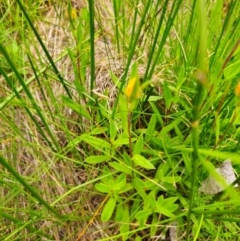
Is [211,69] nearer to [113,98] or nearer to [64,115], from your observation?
[113,98]

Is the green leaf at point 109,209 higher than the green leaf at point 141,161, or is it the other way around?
the green leaf at point 141,161

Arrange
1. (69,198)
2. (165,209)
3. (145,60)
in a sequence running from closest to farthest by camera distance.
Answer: (165,209)
(69,198)
(145,60)

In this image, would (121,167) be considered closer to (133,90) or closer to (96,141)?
(96,141)

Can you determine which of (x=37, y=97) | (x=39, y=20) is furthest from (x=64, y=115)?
(x=39, y=20)

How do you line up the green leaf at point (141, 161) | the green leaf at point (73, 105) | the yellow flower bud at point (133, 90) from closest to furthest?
1. the yellow flower bud at point (133, 90)
2. the green leaf at point (141, 161)
3. the green leaf at point (73, 105)

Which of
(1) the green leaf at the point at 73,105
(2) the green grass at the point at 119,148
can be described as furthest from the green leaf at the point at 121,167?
(1) the green leaf at the point at 73,105

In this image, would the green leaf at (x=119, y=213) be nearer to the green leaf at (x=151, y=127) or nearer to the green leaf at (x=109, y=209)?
the green leaf at (x=109, y=209)

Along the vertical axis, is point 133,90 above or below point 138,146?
above

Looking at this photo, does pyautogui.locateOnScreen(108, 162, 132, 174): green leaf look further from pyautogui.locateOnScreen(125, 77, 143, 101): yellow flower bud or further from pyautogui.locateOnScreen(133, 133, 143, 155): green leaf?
pyautogui.locateOnScreen(125, 77, 143, 101): yellow flower bud

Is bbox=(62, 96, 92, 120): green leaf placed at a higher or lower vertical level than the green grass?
higher

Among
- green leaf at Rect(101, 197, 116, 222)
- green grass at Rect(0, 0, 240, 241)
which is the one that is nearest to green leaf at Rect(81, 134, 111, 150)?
green grass at Rect(0, 0, 240, 241)

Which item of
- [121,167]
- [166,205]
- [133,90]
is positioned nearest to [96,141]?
[121,167]
